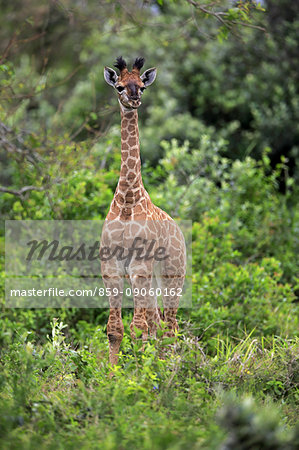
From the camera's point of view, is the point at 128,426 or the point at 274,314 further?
the point at 274,314

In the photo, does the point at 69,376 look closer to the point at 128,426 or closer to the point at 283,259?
the point at 128,426

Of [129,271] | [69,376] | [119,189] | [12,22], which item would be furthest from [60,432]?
[12,22]

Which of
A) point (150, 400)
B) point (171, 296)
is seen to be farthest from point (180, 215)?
point (150, 400)

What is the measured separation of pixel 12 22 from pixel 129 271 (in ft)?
33.6

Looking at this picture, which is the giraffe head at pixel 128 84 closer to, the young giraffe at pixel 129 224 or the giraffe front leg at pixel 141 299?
the young giraffe at pixel 129 224

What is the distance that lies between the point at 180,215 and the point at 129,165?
3966mm

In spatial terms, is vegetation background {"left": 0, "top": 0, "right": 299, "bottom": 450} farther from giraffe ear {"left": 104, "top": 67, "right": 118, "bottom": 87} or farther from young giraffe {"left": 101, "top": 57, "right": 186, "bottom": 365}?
giraffe ear {"left": 104, "top": 67, "right": 118, "bottom": 87}

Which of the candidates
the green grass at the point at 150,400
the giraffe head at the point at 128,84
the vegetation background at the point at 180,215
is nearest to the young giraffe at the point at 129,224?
the giraffe head at the point at 128,84

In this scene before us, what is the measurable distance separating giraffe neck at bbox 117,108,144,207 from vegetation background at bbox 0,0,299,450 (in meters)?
1.30

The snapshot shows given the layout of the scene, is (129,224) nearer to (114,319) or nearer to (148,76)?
(114,319)

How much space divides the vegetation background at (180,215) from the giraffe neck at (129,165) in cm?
130

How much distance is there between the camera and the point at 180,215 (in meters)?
9.16

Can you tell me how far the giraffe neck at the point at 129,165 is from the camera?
524 centimetres

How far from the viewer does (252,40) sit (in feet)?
47.4
